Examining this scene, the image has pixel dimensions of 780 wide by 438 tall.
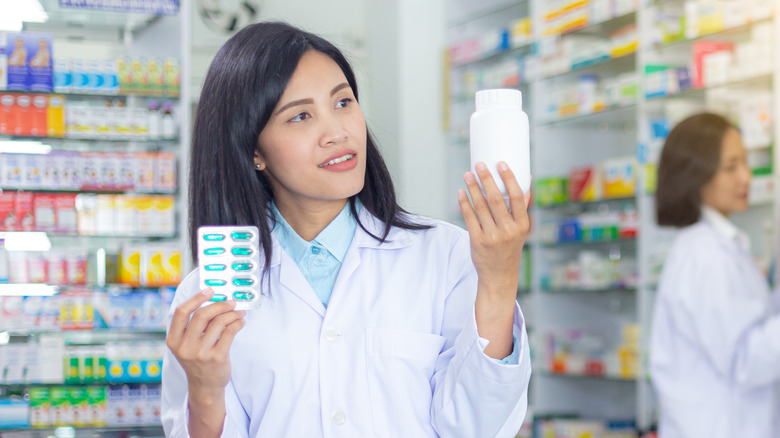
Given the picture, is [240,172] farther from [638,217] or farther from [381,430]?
[638,217]

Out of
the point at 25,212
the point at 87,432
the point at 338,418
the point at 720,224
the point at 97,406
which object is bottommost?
the point at 87,432

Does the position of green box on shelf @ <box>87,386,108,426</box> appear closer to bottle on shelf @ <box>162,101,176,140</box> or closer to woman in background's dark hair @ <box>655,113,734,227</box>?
bottle on shelf @ <box>162,101,176,140</box>

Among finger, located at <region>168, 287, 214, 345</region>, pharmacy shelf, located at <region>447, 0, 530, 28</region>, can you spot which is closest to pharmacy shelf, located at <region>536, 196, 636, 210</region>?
pharmacy shelf, located at <region>447, 0, 530, 28</region>

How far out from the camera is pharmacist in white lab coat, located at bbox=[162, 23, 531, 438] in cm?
161

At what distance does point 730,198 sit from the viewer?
362 cm

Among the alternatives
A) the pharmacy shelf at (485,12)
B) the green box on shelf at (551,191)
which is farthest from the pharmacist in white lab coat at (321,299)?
the pharmacy shelf at (485,12)

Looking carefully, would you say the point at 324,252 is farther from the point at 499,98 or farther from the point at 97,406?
the point at 97,406

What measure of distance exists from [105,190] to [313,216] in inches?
135

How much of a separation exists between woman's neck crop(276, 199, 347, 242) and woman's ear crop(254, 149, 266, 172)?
0.11 m

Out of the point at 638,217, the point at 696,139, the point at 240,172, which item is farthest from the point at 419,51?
the point at 240,172

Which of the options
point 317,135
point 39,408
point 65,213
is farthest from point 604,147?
point 317,135

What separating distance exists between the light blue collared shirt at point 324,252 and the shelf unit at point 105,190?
3.16 metres

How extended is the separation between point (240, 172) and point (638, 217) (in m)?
3.81

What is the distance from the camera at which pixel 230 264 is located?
5.28ft
